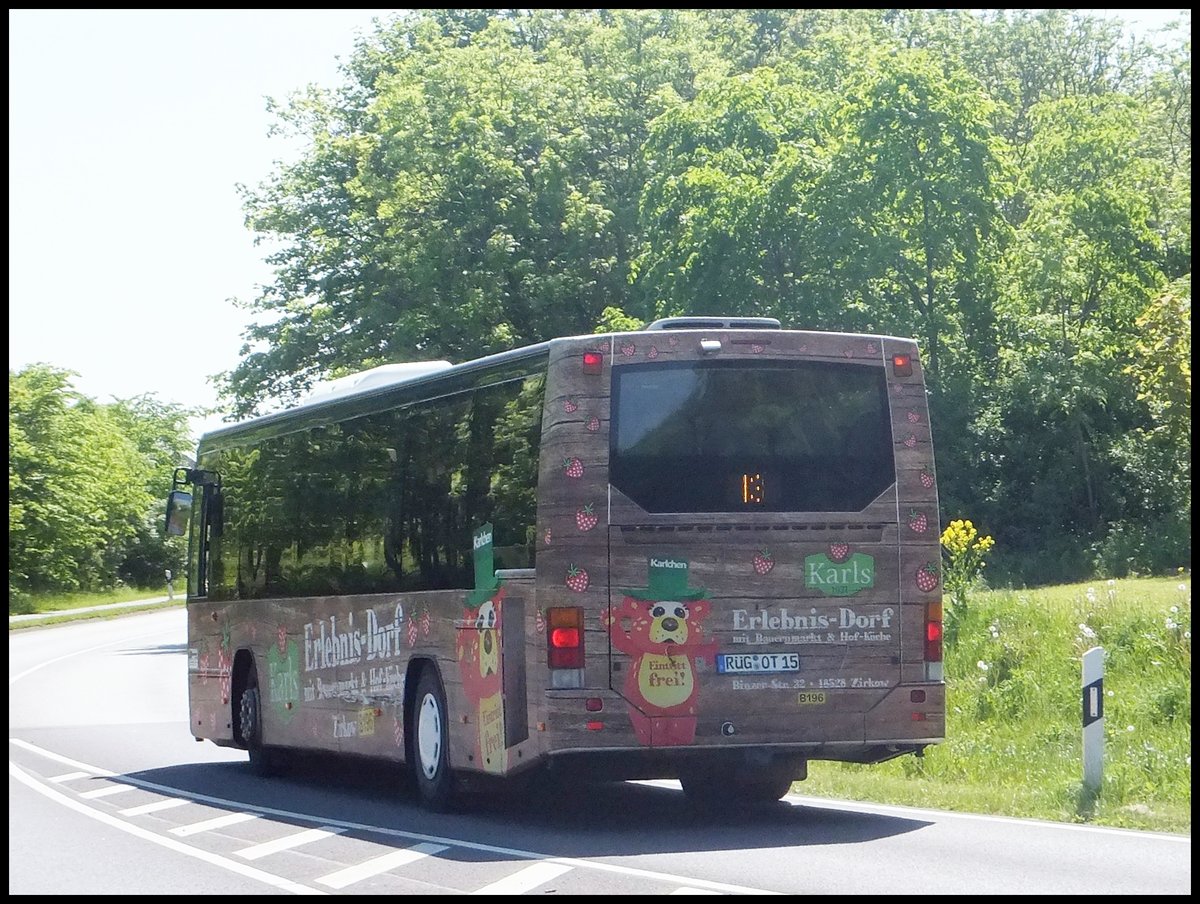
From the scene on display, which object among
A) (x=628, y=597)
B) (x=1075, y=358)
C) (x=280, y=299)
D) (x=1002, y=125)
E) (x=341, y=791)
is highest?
(x=1002, y=125)

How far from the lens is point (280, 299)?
50.7 meters

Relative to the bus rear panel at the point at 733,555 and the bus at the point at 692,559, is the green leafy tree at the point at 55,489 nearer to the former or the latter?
the bus at the point at 692,559

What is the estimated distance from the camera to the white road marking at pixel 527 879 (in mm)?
9656

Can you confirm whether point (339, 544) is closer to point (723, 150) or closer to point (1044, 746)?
point (1044, 746)

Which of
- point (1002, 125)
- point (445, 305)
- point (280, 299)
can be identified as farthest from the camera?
point (1002, 125)

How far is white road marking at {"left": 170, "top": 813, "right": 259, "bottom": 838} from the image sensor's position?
13.3 meters

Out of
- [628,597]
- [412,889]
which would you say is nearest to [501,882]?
[412,889]

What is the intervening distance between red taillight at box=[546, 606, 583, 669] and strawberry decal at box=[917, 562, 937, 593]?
91.9 inches

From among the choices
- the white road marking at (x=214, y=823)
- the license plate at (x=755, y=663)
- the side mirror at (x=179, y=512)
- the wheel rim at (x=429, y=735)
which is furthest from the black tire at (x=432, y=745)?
the side mirror at (x=179, y=512)

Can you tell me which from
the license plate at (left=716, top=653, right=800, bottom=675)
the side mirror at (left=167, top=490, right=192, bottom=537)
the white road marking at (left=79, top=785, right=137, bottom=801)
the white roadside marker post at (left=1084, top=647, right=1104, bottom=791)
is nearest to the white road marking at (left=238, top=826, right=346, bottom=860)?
the license plate at (left=716, top=653, right=800, bottom=675)

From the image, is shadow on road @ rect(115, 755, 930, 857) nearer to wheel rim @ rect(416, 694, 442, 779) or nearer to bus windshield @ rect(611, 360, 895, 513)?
wheel rim @ rect(416, 694, 442, 779)

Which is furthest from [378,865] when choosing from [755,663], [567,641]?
[755,663]

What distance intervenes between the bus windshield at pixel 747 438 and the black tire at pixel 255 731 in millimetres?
7553

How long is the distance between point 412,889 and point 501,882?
48 centimetres
